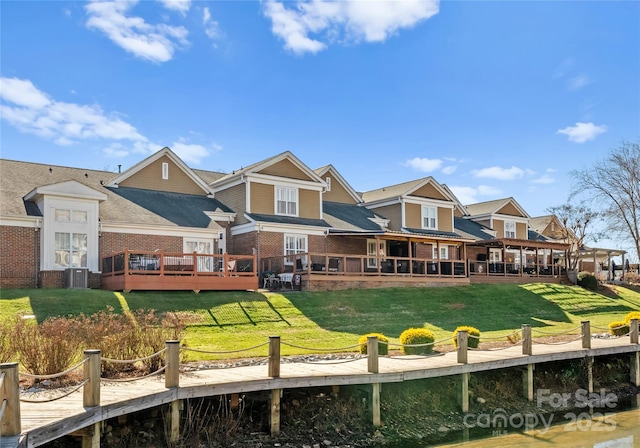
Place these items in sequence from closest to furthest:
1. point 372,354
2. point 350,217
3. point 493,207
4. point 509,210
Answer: point 372,354 < point 350,217 < point 493,207 < point 509,210

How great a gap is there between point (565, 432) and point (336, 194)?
27999mm

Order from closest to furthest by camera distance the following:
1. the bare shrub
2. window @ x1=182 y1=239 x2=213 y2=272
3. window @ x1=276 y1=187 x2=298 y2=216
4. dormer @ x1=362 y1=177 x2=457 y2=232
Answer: the bare shrub < window @ x1=182 y1=239 x2=213 y2=272 < window @ x1=276 y1=187 x2=298 y2=216 < dormer @ x1=362 y1=177 x2=457 y2=232

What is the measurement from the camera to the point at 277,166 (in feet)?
110

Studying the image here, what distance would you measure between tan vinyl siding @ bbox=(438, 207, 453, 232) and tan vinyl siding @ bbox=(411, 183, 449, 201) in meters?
1.00

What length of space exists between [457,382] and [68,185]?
18.3 metres

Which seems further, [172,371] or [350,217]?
[350,217]

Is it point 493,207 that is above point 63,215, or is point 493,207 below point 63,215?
above

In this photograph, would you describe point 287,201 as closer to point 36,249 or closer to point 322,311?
point 322,311

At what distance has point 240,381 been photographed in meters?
11.4

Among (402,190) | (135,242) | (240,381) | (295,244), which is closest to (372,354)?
(240,381)

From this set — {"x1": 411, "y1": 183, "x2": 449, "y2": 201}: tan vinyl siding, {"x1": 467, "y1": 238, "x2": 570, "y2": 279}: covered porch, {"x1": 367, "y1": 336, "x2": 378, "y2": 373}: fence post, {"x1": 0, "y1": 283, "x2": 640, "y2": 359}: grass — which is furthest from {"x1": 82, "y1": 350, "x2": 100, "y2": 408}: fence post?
{"x1": 411, "y1": 183, "x2": 449, "y2": 201}: tan vinyl siding

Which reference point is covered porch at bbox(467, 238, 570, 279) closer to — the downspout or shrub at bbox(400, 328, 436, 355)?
shrub at bbox(400, 328, 436, 355)

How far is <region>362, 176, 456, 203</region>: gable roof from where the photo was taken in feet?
133

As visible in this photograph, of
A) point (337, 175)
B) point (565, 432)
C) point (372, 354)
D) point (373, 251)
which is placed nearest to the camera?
point (372, 354)
